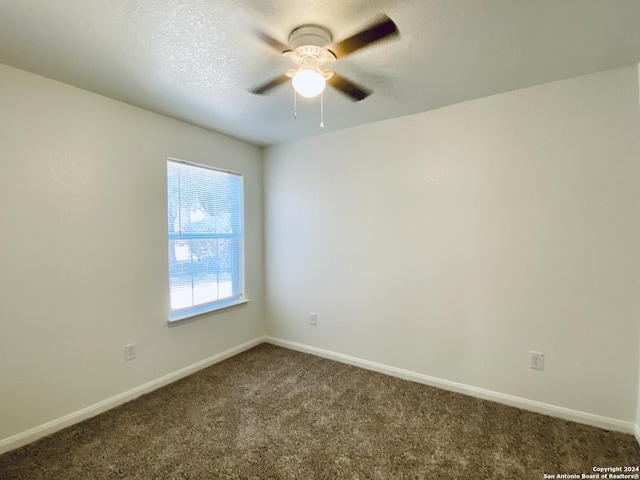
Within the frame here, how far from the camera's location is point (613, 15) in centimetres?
150

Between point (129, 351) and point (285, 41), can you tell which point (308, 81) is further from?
point (129, 351)

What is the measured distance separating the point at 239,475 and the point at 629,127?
3169 mm

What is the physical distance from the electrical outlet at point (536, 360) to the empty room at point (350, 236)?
0.03 ft

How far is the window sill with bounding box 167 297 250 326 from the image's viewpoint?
112 inches

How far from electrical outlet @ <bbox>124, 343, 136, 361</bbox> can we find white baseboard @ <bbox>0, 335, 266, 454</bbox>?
0.27m

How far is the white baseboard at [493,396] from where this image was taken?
2064 millimetres

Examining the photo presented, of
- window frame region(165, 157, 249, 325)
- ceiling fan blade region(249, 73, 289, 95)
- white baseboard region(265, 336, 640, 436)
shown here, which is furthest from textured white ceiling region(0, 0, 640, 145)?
white baseboard region(265, 336, 640, 436)

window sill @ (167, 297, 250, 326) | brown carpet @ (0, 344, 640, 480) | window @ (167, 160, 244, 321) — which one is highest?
window @ (167, 160, 244, 321)

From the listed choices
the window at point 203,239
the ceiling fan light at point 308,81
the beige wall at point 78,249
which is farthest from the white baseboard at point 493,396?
the ceiling fan light at point 308,81

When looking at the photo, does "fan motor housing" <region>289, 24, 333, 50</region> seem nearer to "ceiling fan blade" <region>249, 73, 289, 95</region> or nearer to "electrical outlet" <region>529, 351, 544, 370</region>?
"ceiling fan blade" <region>249, 73, 289, 95</region>

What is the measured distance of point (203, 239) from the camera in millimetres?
3125

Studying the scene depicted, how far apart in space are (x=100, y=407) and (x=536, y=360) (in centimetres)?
327

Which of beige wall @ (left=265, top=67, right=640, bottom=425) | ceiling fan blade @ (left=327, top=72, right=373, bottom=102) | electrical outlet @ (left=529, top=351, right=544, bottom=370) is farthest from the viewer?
electrical outlet @ (left=529, top=351, right=544, bottom=370)

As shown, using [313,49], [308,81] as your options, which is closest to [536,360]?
[308,81]
